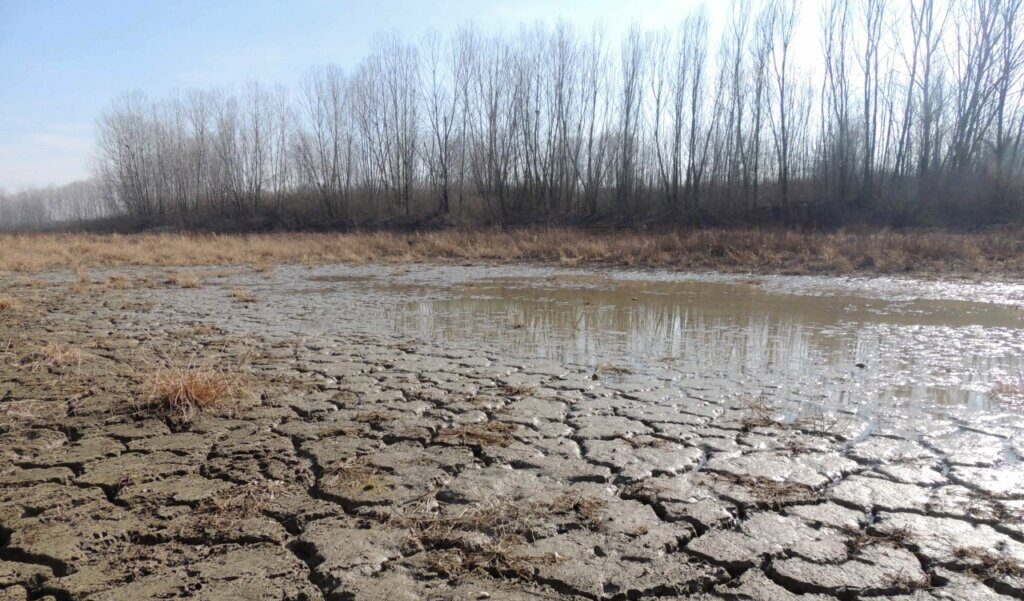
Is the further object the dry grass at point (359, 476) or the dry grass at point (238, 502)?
the dry grass at point (359, 476)

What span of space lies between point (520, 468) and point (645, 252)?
1538 cm

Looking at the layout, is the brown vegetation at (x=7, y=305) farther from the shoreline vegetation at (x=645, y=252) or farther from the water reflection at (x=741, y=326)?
the shoreline vegetation at (x=645, y=252)

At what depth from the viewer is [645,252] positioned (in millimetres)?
17969

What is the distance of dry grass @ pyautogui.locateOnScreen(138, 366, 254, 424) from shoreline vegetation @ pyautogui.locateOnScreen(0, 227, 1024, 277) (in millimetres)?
13543

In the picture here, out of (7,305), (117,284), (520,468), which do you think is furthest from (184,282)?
(520,468)

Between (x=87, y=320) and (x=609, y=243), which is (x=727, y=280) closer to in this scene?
(x=609, y=243)

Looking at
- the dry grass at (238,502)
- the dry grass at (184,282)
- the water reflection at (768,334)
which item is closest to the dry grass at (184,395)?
the dry grass at (238,502)

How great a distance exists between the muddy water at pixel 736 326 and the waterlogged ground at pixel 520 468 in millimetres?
70

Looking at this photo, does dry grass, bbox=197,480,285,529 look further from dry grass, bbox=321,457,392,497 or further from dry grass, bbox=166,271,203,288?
dry grass, bbox=166,271,203,288

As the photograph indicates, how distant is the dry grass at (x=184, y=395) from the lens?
3998 millimetres

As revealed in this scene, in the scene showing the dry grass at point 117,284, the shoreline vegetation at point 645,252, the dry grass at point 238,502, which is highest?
the shoreline vegetation at point 645,252

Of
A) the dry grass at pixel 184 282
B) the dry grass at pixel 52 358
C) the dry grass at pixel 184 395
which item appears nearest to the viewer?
the dry grass at pixel 184 395

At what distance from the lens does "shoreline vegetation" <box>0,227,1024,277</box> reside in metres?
14.5

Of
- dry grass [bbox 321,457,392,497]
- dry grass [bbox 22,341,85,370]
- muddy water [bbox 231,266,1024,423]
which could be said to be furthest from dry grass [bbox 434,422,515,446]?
dry grass [bbox 22,341,85,370]
